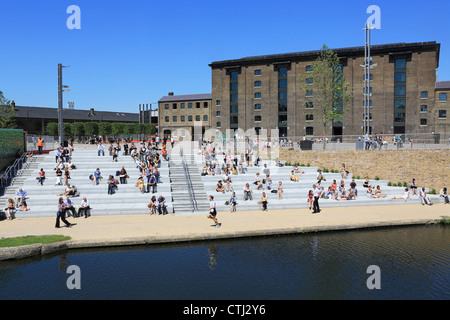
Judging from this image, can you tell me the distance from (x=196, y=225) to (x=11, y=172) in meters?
16.1

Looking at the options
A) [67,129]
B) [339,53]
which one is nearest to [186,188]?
[67,129]

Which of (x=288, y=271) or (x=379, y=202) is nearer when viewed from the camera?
(x=288, y=271)

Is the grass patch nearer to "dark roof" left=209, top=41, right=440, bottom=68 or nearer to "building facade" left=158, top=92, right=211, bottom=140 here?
"dark roof" left=209, top=41, right=440, bottom=68

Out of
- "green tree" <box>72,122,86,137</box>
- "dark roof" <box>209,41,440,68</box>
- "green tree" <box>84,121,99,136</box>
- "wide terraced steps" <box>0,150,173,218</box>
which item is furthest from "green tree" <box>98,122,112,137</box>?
"wide terraced steps" <box>0,150,173,218</box>

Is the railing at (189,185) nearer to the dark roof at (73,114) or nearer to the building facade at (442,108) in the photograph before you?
the building facade at (442,108)

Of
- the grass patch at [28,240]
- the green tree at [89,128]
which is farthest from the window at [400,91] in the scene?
the grass patch at [28,240]

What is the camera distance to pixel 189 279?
475 inches

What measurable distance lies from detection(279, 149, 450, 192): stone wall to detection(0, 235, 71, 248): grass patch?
74.8 ft

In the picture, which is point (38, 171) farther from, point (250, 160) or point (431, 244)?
point (431, 244)

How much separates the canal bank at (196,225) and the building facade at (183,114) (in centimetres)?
5642

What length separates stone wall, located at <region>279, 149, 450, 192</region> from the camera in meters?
28.5

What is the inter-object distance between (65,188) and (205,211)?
9172mm
